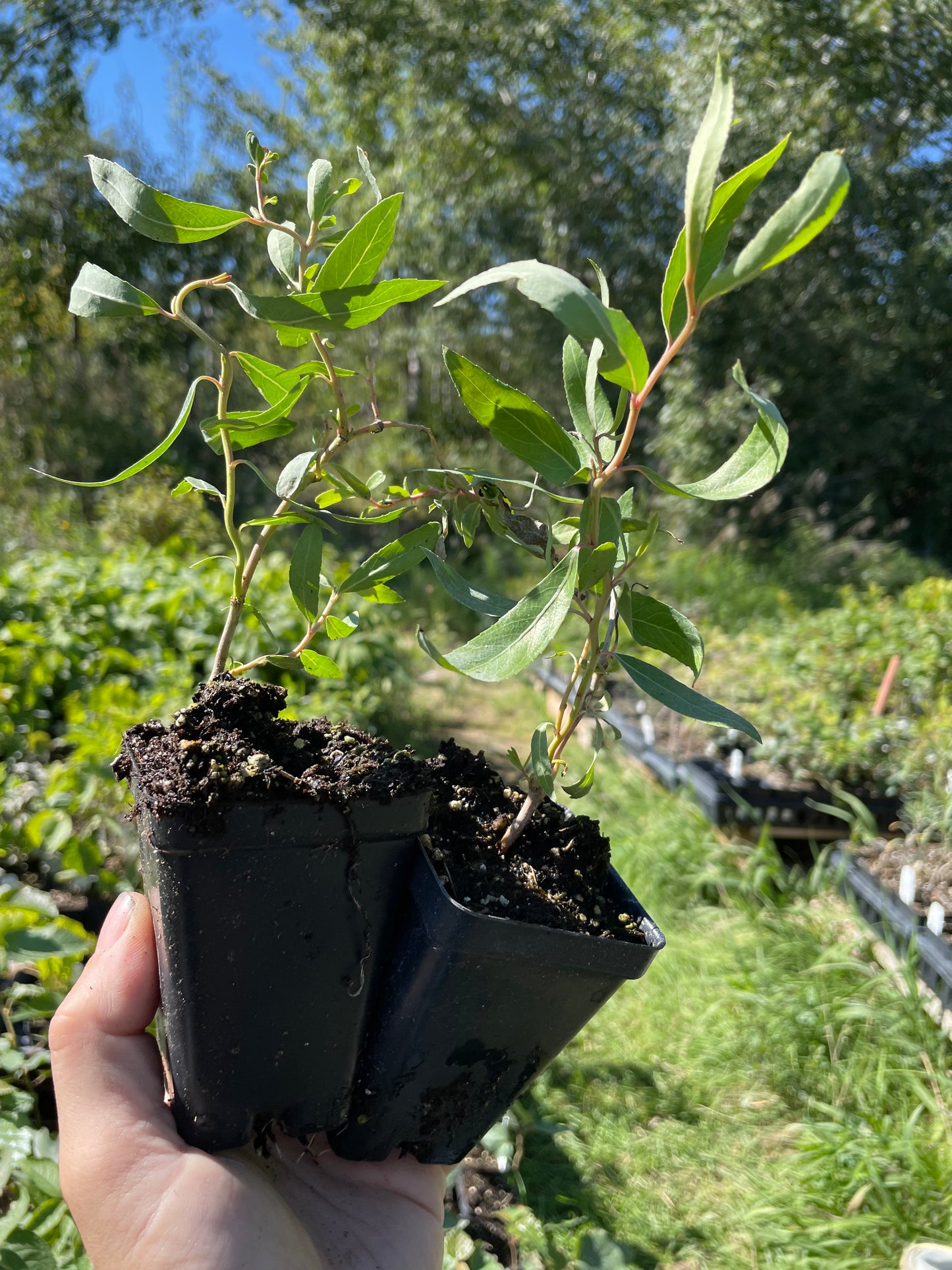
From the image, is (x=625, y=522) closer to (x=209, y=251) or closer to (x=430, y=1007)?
(x=430, y=1007)

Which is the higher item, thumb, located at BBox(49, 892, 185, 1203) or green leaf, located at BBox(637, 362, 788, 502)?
green leaf, located at BBox(637, 362, 788, 502)

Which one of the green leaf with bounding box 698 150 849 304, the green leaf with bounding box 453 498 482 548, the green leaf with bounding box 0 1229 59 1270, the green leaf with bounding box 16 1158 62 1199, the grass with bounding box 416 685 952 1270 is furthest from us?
the grass with bounding box 416 685 952 1270

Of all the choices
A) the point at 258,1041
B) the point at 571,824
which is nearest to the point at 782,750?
the point at 571,824

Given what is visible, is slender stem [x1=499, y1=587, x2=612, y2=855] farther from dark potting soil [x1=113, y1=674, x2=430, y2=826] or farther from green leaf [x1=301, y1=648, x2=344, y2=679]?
green leaf [x1=301, y1=648, x2=344, y2=679]

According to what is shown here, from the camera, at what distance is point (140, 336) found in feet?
35.4

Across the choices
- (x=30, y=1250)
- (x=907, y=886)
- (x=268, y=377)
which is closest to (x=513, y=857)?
(x=268, y=377)

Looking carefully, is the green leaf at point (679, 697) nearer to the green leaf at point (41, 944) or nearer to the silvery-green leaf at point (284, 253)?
the silvery-green leaf at point (284, 253)

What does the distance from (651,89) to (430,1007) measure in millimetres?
11423

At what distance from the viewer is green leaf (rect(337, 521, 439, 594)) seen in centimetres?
81

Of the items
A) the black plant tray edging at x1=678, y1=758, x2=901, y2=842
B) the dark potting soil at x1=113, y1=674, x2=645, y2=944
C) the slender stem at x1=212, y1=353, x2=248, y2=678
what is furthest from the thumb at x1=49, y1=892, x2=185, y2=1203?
the black plant tray edging at x1=678, y1=758, x2=901, y2=842

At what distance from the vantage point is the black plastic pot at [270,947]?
28.1 inches

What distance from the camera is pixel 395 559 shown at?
0.83m

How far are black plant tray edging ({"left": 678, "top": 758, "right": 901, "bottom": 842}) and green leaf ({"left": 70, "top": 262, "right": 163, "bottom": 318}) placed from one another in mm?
3361

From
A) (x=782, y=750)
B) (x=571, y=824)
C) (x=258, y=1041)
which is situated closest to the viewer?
(x=258, y=1041)
